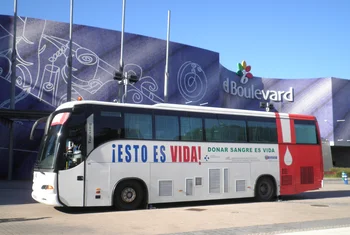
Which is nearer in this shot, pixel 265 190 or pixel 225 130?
pixel 225 130

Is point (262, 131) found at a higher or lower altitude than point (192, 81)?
lower

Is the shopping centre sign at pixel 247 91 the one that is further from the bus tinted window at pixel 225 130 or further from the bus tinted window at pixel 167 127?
the bus tinted window at pixel 167 127

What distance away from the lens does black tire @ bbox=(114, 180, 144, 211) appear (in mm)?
13570

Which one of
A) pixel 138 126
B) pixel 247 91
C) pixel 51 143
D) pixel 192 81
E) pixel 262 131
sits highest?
pixel 247 91

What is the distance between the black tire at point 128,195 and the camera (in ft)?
44.5

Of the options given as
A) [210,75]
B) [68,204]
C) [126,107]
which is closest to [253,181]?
[126,107]

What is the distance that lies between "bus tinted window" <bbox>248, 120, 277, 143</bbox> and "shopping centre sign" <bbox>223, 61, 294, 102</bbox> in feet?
88.1

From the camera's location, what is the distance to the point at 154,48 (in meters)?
34.8

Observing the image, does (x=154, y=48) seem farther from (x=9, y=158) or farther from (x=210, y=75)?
(x=9, y=158)

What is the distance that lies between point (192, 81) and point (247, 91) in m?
13.2

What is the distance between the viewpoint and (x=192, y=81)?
1468 inches

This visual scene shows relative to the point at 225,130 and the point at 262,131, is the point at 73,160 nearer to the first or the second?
the point at 225,130

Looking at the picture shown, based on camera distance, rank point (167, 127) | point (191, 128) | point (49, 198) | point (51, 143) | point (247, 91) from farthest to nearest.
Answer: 1. point (247, 91)
2. point (191, 128)
3. point (167, 127)
4. point (51, 143)
5. point (49, 198)

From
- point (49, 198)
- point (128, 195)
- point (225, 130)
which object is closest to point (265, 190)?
point (225, 130)
